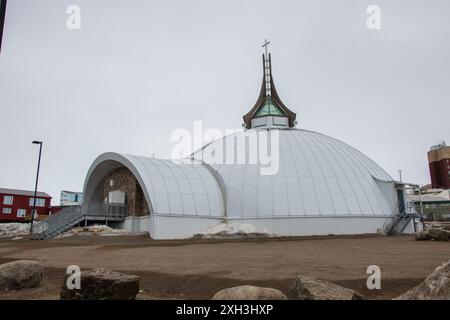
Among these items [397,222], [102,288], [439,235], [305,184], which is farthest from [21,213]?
[102,288]

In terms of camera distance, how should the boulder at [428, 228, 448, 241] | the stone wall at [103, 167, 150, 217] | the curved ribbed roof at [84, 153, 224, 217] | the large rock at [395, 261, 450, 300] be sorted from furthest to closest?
the stone wall at [103, 167, 150, 217]
the curved ribbed roof at [84, 153, 224, 217]
the boulder at [428, 228, 448, 241]
the large rock at [395, 261, 450, 300]

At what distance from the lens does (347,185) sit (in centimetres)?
2975

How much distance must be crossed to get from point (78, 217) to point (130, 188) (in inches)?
173

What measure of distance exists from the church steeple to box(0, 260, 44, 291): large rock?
31.7 metres

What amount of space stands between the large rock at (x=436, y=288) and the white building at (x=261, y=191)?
63.5 feet

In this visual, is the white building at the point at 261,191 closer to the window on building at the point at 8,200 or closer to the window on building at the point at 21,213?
the window on building at the point at 8,200

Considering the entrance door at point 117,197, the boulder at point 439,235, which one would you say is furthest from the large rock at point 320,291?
the entrance door at point 117,197

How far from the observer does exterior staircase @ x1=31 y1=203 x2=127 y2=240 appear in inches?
1149

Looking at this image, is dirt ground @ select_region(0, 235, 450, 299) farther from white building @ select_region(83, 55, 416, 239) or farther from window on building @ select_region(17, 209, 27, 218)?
window on building @ select_region(17, 209, 27, 218)

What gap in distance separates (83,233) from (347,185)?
19.4m

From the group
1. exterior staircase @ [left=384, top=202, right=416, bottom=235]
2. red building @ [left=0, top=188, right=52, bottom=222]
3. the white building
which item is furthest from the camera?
red building @ [left=0, top=188, right=52, bottom=222]

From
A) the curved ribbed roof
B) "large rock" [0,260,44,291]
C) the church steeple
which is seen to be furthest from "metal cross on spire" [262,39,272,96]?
"large rock" [0,260,44,291]
